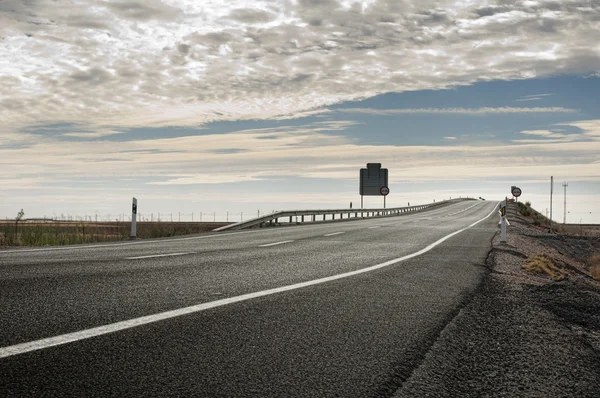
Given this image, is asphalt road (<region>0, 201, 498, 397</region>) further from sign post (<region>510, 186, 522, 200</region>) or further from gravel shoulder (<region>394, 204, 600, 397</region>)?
sign post (<region>510, 186, 522, 200</region>)

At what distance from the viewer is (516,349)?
529 centimetres

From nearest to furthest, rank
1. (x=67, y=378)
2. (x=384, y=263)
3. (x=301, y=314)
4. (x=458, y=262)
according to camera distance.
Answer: (x=67, y=378)
(x=301, y=314)
(x=384, y=263)
(x=458, y=262)

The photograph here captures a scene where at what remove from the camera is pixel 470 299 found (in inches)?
306

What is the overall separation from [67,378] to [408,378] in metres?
2.30

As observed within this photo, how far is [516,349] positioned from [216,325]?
9.02 ft

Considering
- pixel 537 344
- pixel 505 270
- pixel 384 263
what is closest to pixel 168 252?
pixel 384 263

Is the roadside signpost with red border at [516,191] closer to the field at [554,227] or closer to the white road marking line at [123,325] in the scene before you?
the field at [554,227]

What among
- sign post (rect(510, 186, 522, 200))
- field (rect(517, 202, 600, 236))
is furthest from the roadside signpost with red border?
field (rect(517, 202, 600, 236))

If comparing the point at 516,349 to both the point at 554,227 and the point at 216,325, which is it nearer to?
the point at 216,325

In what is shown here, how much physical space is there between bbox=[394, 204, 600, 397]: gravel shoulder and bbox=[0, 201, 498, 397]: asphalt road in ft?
0.71

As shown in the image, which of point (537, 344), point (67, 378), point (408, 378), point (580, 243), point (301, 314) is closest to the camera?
point (67, 378)

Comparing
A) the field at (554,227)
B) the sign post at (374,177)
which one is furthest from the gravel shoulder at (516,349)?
the sign post at (374,177)

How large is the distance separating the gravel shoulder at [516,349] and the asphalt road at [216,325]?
22 cm

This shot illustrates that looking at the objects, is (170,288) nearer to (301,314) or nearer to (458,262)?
(301,314)
